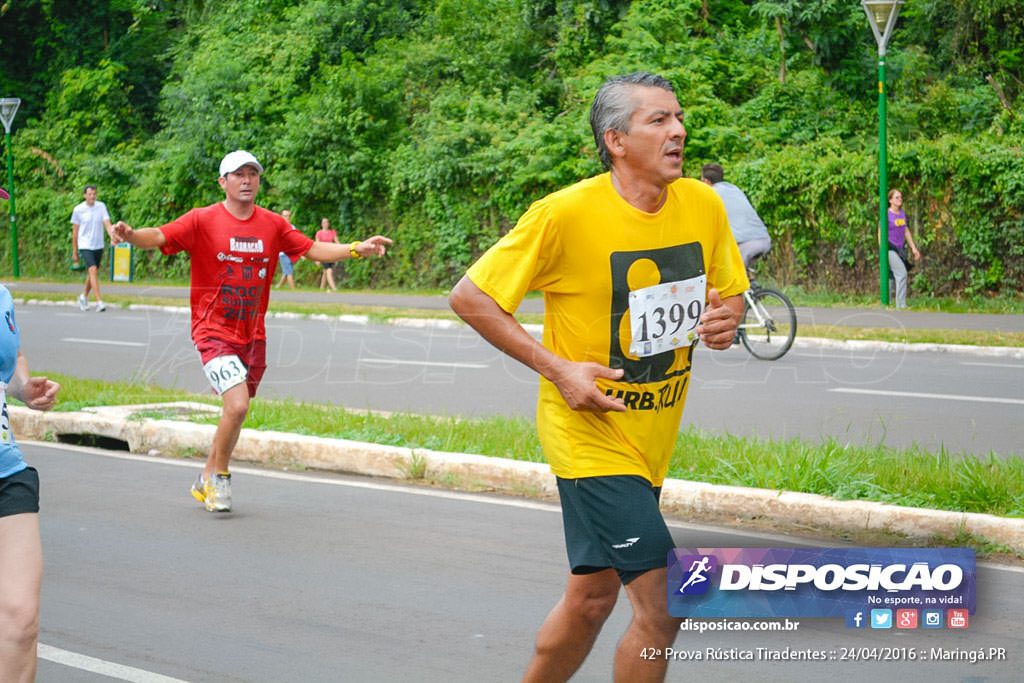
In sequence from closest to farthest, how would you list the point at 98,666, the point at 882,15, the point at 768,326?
the point at 98,666 < the point at 768,326 < the point at 882,15

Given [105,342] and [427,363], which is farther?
[105,342]

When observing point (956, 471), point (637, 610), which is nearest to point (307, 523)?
point (956, 471)

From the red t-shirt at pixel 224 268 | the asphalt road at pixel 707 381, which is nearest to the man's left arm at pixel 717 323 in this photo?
the red t-shirt at pixel 224 268

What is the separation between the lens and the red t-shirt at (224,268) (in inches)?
284

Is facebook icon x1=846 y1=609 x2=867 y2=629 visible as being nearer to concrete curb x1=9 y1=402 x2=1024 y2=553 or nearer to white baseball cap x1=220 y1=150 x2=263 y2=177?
concrete curb x1=9 y1=402 x2=1024 y2=553

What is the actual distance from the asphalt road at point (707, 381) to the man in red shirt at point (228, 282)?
298 cm

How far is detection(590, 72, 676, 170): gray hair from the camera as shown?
3.62 m

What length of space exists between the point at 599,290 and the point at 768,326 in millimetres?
10542

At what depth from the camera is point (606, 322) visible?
12.0 feet

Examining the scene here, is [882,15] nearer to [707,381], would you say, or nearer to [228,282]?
[707,381]

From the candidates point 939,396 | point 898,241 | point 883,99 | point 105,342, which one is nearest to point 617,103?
point 939,396

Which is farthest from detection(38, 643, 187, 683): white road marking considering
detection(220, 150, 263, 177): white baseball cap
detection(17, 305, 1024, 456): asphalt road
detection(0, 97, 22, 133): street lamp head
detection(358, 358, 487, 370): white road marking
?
detection(0, 97, 22, 133): street lamp head

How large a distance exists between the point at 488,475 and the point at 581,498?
4.26m

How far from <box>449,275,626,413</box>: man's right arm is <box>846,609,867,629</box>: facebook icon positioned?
79 centimetres
